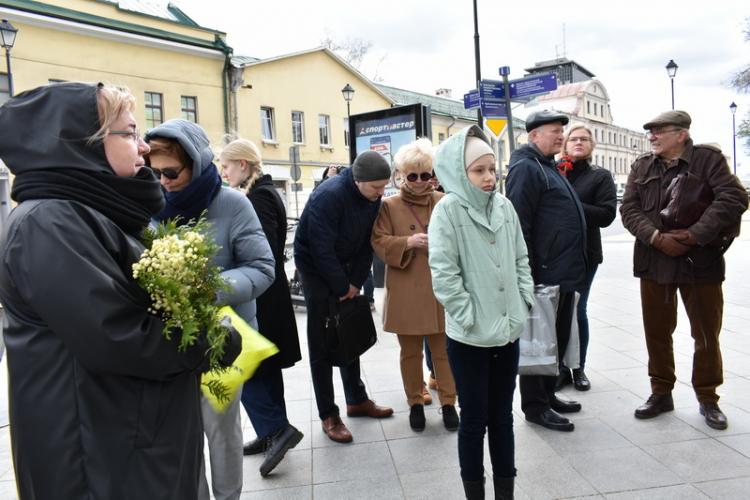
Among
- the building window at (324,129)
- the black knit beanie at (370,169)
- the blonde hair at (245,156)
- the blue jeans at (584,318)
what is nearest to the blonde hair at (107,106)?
the blonde hair at (245,156)

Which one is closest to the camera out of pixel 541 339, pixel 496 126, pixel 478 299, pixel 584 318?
pixel 478 299

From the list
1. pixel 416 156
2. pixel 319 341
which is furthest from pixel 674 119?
pixel 319 341

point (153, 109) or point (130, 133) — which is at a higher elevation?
point (153, 109)

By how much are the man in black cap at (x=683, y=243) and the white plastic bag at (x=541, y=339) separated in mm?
863

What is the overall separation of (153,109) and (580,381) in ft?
Answer: 83.9

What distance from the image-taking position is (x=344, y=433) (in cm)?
383

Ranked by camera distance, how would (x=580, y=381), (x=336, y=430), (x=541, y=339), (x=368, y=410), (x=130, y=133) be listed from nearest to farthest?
1. (x=130, y=133)
2. (x=541, y=339)
3. (x=336, y=430)
4. (x=368, y=410)
5. (x=580, y=381)

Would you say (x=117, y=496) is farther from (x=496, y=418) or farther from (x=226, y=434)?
(x=496, y=418)

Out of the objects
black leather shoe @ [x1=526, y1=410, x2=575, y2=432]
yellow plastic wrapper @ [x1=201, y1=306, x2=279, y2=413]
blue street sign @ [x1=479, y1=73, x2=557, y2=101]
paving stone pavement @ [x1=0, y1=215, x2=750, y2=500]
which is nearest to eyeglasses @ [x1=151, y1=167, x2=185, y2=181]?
yellow plastic wrapper @ [x1=201, y1=306, x2=279, y2=413]

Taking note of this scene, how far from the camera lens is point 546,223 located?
3.90 meters

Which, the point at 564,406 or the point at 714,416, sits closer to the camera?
the point at 714,416

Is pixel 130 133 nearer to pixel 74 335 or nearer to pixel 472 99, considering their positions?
pixel 74 335

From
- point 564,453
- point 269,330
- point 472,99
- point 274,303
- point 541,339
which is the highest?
point 472,99

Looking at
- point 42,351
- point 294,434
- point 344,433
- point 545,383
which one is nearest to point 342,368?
point 344,433
